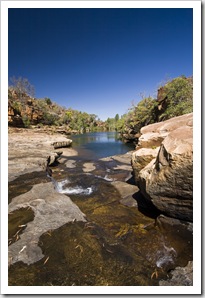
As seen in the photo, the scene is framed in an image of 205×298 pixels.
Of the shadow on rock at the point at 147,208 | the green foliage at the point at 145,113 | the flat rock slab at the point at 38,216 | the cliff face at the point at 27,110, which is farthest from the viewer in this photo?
the cliff face at the point at 27,110

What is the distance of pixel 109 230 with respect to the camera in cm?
479

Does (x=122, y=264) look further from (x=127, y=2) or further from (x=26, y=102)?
(x=26, y=102)

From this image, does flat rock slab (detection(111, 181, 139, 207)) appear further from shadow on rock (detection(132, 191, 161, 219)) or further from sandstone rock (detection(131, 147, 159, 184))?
sandstone rock (detection(131, 147, 159, 184))

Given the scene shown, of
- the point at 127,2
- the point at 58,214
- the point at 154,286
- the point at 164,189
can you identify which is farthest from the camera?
the point at 164,189

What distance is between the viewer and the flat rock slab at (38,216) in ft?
9.03

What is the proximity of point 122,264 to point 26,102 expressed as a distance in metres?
53.1

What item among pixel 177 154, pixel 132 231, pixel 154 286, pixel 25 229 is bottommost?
pixel 132 231

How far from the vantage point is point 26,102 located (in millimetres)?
48844

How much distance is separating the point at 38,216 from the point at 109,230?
2080 mm

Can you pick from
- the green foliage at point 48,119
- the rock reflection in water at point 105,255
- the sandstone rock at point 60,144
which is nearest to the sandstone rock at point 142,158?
the rock reflection in water at point 105,255

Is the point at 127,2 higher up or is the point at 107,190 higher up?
the point at 127,2

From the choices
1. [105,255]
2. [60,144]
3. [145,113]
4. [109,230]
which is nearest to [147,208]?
[109,230]

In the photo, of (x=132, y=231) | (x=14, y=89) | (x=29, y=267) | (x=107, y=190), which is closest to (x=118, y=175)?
(x=107, y=190)

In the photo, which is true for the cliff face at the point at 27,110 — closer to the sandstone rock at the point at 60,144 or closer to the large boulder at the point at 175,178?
the sandstone rock at the point at 60,144
